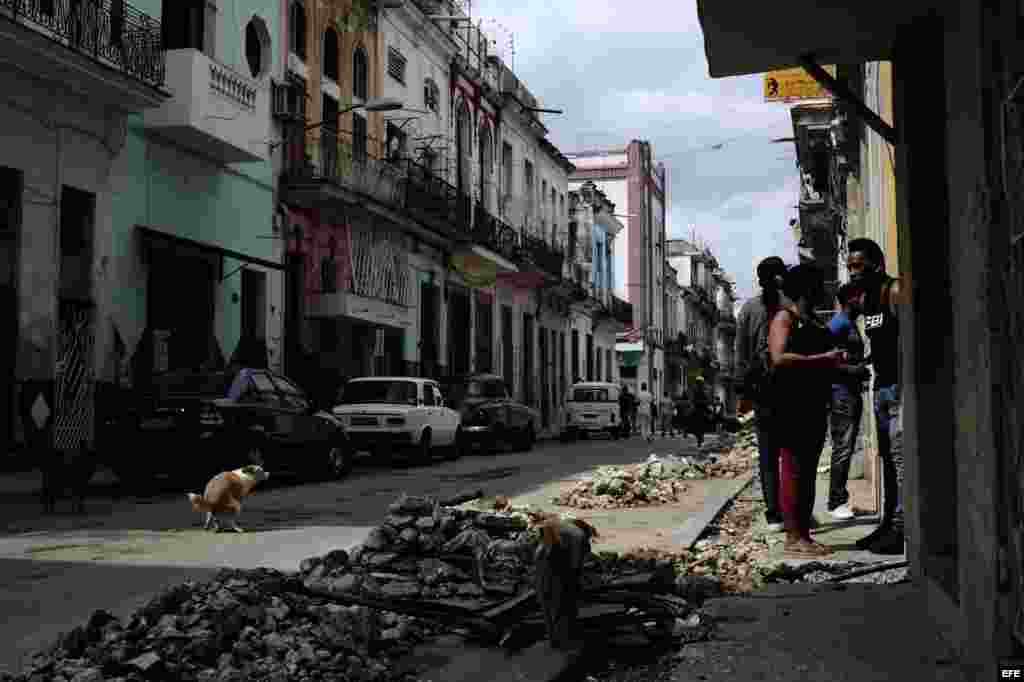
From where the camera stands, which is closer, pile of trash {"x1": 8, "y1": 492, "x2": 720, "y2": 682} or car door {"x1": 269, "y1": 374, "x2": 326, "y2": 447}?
pile of trash {"x1": 8, "y1": 492, "x2": 720, "y2": 682}

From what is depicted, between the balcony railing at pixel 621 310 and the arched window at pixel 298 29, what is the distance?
3364cm

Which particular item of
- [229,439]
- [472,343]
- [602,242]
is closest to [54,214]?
[229,439]

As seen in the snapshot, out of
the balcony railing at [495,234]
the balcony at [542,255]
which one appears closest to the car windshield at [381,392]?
the balcony railing at [495,234]

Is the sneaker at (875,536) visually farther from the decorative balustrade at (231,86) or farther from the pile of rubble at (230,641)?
the decorative balustrade at (231,86)

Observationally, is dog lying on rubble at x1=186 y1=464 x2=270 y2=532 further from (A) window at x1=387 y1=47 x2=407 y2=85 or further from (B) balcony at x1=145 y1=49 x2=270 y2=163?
(A) window at x1=387 y1=47 x2=407 y2=85

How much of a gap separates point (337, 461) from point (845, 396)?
34.4ft

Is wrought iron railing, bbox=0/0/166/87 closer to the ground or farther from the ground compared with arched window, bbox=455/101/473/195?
closer to the ground

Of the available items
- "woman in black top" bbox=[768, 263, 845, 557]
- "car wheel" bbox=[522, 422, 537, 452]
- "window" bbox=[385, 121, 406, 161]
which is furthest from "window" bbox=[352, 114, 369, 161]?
"woman in black top" bbox=[768, 263, 845, 557]

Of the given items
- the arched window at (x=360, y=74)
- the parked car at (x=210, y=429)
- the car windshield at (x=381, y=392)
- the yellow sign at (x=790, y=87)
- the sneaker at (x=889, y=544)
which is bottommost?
the sneaker at (x=889, y=544)

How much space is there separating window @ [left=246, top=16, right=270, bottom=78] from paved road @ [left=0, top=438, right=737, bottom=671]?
11.2 m

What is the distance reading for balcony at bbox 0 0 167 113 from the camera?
53.7 feet

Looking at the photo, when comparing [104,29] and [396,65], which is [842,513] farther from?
[396,65]

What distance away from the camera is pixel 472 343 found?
38.2 metres

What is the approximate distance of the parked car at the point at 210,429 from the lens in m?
14.4
